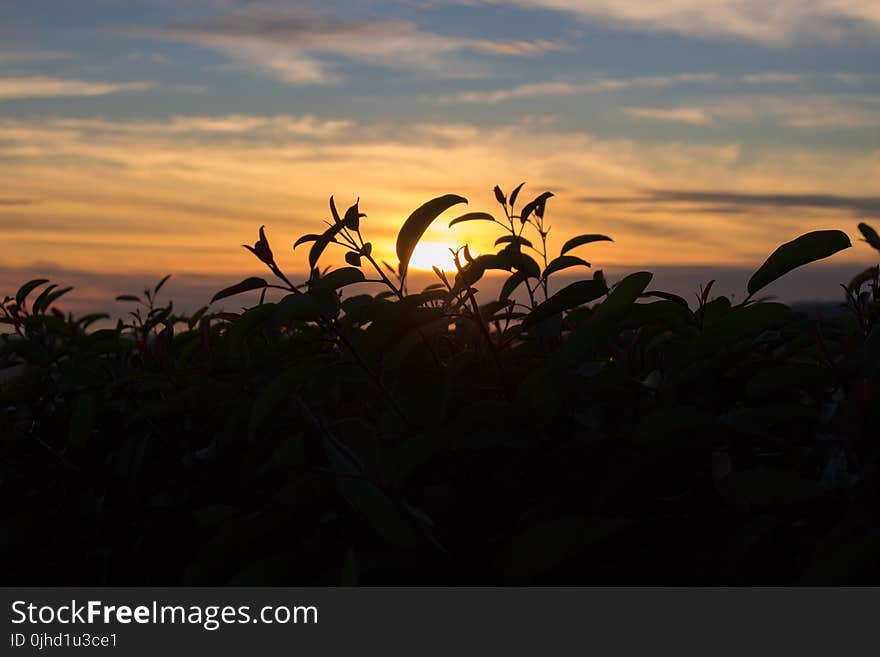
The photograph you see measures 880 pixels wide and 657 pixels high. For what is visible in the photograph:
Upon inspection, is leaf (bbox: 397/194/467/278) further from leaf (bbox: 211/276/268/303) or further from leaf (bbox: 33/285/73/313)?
leaf (bbox: 33/285/73/313)

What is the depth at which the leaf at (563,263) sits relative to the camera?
3387mm

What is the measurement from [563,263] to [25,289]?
2.37 m

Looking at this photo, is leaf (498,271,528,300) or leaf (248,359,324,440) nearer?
leaf (248,359,324,440)

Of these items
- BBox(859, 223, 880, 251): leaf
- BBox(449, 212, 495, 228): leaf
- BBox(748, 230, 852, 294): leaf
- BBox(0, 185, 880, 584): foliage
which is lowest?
BBox(0, 185, 880, 584): foliage

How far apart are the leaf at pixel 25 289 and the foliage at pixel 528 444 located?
46.9 inches

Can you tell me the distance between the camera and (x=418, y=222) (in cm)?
275

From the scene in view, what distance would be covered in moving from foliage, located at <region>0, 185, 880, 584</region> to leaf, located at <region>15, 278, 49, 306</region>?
1192 millimetres

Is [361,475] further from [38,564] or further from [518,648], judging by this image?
[38,564]

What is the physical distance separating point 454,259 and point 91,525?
1.84 m

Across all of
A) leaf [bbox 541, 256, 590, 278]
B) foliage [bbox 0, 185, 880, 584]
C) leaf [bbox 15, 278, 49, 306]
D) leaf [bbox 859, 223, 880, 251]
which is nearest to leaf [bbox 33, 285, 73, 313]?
leaf [bbox 15, 278, 49, 306]

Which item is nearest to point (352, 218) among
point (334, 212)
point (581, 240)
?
point (334, 212)

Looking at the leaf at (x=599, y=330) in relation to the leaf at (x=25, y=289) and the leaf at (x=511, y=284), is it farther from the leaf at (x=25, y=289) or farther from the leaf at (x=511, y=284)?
the leaf at (x=25, y=289)

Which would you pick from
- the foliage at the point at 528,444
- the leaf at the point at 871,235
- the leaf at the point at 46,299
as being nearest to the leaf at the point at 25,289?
the leaf at the point at 46,299

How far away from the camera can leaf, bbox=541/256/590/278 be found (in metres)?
3.39
